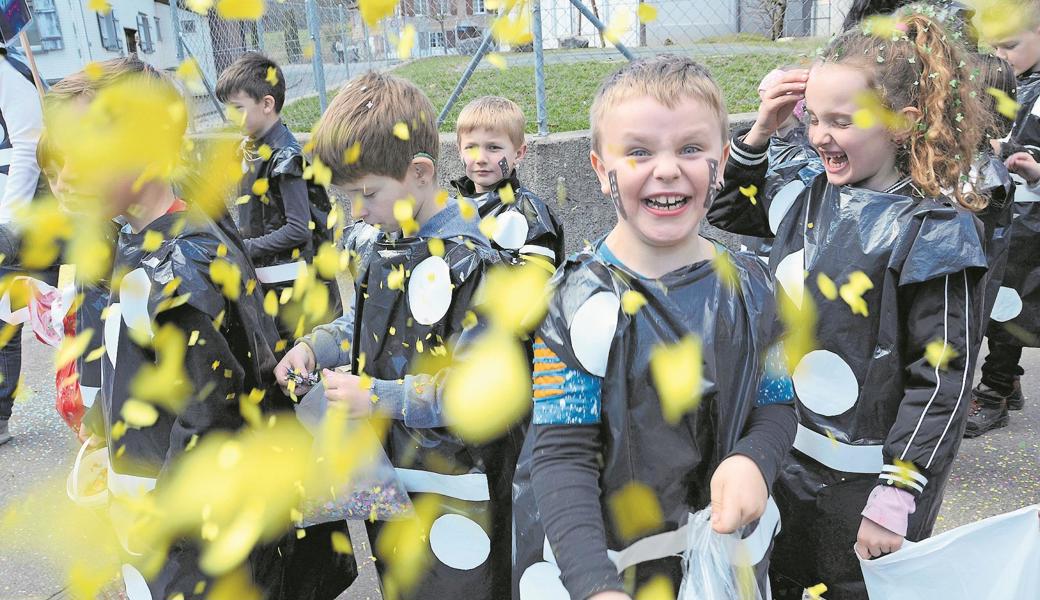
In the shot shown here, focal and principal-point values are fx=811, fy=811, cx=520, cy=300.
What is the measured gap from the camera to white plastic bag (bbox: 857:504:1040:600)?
166 cm

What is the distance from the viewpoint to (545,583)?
4.89 ft

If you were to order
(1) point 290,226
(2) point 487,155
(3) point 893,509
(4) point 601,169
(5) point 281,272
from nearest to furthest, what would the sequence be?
(4) point 601,169 → (3) point 893,509 → (2) point 487,155 → (1) point 290,226 → (5) point 281,272

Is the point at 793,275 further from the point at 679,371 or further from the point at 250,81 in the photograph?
the point at 250,81

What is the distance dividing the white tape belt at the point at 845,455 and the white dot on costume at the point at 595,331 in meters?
0.77

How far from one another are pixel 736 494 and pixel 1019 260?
108 inches

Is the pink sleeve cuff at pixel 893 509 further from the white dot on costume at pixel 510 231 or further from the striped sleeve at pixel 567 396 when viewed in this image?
the white dot on costume at pixel 510 231

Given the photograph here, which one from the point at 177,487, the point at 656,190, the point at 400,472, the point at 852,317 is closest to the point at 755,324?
the point at 656,190

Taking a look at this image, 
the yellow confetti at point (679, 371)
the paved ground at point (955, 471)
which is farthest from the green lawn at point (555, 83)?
the yellow confetti at point (679, 371)

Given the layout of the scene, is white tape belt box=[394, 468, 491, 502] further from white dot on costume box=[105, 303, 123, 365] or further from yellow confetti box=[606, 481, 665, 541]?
white dot on costume box=[105, 303, 123, 365]

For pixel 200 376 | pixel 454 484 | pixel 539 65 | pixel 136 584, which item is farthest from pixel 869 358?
pixel 539 65

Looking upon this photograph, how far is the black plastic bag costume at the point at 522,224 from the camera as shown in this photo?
10.2 ft

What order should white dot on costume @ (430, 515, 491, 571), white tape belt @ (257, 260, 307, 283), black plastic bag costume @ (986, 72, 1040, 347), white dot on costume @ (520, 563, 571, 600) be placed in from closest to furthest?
white dot on costume @ (520, 563, 571, 600)
white dot on costume @ (430, 515, 491, 571)
black plastic bag costume @ (986, 72, 1040, 347)
white tape belt @ (257, 260, 307, 283)

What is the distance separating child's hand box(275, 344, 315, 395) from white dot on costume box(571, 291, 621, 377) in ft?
3.07

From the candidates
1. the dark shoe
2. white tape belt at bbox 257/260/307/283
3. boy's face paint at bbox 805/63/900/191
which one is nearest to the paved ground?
the dark shoe
